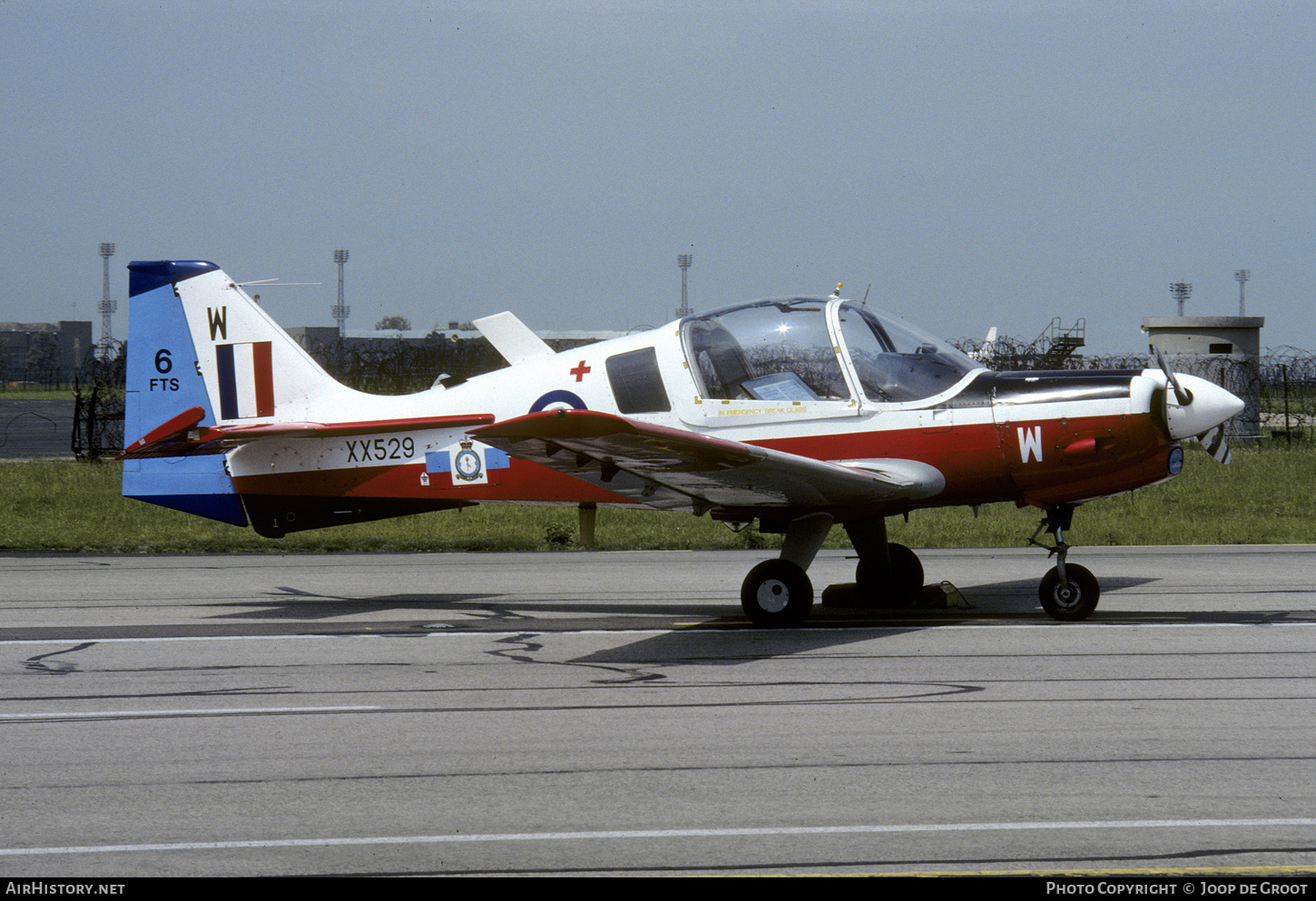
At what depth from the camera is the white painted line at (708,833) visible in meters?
4.37

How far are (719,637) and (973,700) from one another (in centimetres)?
254

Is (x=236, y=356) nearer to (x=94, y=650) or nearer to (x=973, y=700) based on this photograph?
(x=94, y=650)

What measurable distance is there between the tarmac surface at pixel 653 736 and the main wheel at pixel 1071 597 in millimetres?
148

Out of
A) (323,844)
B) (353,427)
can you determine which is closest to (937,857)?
(323,844)

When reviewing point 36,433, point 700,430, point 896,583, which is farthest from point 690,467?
point 36,433

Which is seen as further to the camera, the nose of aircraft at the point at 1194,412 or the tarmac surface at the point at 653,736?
the nose of aircraft at the point at 1194,412

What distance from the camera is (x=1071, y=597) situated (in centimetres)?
907

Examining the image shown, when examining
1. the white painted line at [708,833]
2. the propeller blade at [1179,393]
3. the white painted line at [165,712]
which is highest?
the propeller blade at [1179,393]

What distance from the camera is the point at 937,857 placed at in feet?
13.6

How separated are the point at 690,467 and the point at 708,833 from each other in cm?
402

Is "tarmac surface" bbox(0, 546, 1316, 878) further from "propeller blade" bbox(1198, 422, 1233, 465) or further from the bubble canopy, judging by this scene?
the bubble canopy

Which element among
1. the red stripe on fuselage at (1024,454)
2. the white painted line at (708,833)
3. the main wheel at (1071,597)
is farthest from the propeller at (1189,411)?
the white painted line at (708,833)

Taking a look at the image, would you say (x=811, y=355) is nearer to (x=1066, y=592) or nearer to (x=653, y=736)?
(x=1066, y=592)

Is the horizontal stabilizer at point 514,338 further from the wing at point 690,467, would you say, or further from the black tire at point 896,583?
the black tire at point 896,583
